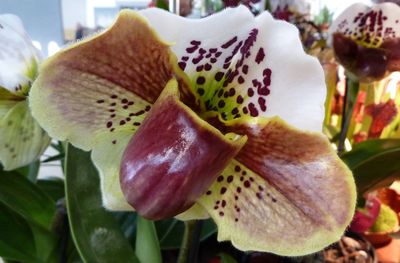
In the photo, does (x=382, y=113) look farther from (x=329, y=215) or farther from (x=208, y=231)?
(x=329, y=215)

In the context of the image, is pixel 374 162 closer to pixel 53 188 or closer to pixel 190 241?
pixel 190 241

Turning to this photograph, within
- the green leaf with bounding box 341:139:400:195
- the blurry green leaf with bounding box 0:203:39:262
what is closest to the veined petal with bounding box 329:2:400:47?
the green leaf with bounding box 341:139:400:195

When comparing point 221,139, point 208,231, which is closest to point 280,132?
point 221,139

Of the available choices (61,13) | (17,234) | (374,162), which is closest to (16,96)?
A: (17,234)

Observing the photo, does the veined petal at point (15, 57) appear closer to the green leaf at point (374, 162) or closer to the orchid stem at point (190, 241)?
the orchid stem at point (190, 241)

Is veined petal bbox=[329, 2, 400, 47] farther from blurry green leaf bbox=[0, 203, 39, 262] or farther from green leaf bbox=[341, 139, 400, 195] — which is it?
blurry green leaf bbox=[0, 203, 39, 262]
